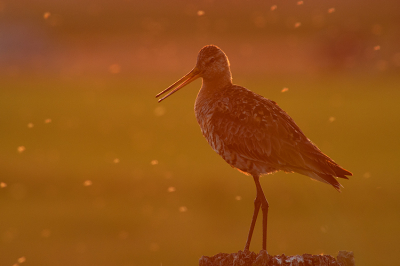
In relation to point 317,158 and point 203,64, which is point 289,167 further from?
point 203,64

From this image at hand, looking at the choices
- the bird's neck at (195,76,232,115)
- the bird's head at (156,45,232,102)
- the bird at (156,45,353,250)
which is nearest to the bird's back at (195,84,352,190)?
the bird at (156,45,353,250)

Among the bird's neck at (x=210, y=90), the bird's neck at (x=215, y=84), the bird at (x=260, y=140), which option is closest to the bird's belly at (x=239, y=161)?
the bird at (x=260, y=140)

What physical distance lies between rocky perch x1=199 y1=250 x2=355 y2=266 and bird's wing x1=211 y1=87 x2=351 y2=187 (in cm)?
157

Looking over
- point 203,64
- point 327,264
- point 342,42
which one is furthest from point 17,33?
point 327,264

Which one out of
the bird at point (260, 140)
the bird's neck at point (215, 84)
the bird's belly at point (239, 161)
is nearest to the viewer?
the bird at point (260, 140)

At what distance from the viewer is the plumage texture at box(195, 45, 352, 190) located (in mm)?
7676

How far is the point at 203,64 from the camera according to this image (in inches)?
364

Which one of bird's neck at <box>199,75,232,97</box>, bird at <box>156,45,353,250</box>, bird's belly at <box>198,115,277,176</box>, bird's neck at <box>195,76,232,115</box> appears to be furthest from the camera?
bird's neck at <box>199,75,232,97</box>

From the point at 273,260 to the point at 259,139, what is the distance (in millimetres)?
2258

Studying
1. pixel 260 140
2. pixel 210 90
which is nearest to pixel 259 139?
pixel 260 140

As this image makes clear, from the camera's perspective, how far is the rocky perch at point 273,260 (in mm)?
6102

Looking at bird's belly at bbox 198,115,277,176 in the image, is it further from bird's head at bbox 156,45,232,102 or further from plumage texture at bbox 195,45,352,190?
bird's head at bbox 156,45,232,102

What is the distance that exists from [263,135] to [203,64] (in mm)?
2075

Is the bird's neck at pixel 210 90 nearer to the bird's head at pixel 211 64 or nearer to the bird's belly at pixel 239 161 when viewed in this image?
the bird's head at pixel 211 64
